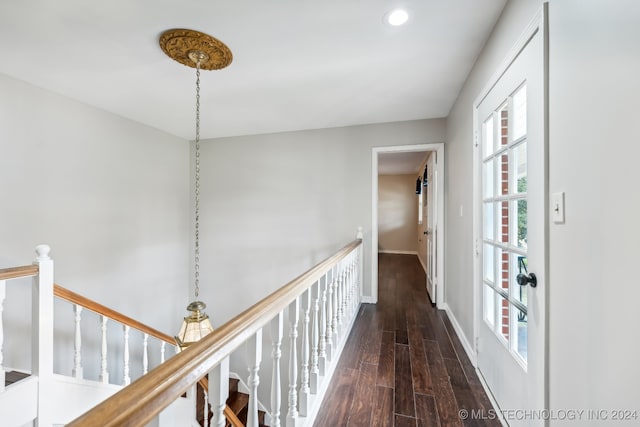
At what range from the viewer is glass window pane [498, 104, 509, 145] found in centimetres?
144

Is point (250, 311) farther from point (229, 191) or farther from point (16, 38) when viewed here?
point (229, 191)

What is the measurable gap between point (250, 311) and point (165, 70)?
227 centimetres

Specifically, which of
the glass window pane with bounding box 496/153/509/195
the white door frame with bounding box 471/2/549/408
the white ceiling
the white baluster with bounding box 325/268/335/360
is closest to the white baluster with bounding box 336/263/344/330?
the white baluster with bounding box 325/268/335/360

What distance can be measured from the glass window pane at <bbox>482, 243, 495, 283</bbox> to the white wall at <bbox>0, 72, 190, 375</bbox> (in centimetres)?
368

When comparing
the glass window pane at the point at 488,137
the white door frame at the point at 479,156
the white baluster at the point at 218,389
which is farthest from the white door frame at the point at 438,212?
the white baluster at the point at 218,389

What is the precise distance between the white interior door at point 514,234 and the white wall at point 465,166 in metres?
0.18

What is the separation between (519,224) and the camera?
4.35ft

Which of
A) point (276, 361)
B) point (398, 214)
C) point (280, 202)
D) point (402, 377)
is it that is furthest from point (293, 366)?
point (398, 214)

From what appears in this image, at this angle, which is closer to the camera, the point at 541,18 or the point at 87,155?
the point at 541,18

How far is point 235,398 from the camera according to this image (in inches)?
140

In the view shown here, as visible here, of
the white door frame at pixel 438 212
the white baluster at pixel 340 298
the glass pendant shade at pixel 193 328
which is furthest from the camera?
the white door frame at pixel 438 212

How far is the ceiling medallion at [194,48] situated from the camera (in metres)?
1.71

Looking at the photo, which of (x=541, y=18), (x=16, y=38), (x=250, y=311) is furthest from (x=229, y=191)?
(x=541, y=18)
